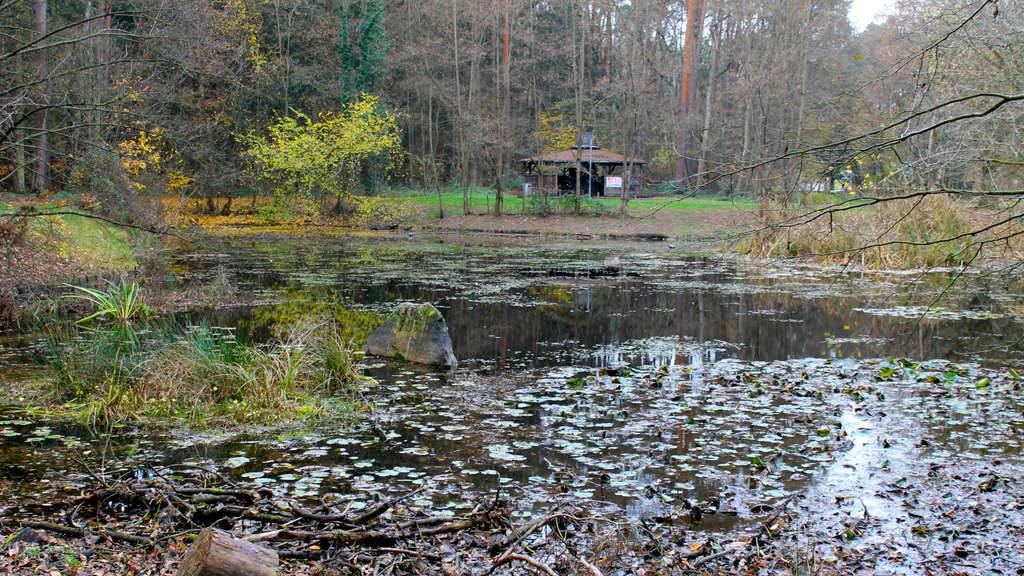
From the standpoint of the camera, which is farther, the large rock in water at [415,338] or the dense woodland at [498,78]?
the dense woodland at [498,78]

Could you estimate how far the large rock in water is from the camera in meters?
10.9

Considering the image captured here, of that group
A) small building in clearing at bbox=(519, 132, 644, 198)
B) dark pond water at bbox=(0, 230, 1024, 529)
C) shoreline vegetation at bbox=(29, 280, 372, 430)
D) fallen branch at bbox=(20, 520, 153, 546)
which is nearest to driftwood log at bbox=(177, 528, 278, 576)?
fallen branch at bbox=(20, 520, 153, 546)

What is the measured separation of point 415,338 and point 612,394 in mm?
3087

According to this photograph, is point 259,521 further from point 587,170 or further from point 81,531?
point 587,170

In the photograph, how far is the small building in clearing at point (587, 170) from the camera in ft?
143

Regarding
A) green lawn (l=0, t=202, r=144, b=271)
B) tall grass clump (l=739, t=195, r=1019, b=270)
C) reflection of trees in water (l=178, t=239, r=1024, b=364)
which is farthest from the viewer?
tall grass clump (l=739, t=195, r=1019, b=270)

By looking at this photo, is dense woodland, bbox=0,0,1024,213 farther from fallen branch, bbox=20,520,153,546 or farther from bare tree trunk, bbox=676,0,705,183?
fallen branch, bbox=20,520,153,546

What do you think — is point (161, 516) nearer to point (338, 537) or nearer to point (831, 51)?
point (338, 537)

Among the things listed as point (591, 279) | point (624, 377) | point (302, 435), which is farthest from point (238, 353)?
point (591, 279)

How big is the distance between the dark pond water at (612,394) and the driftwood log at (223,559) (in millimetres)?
1930

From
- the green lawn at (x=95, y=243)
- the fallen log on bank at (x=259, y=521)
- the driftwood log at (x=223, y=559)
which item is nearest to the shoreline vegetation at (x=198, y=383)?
the fallen log on bank at (x=259, y=521)

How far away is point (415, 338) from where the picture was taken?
36.3 feet

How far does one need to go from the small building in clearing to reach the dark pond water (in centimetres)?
2396

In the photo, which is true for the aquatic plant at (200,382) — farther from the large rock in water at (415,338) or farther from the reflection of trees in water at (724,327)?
the reflection of trees in water at (724,327)
